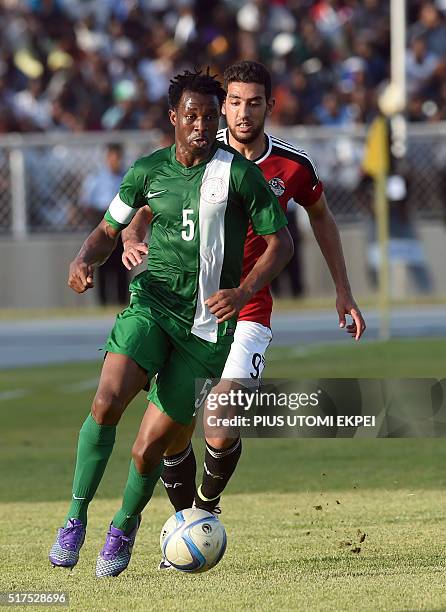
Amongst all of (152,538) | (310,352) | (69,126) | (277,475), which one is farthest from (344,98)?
(152,538)

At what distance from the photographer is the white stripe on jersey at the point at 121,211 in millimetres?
7301

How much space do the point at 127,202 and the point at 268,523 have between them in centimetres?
241

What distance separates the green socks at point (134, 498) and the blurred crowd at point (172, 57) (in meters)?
17.9

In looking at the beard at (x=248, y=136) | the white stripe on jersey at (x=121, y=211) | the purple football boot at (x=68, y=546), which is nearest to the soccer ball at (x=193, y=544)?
the purple football boot at (x=68, y=546)

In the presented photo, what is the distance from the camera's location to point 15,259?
26.4 m

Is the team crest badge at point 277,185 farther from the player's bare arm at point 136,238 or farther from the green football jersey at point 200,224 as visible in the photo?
the green football jersey at point 200,224

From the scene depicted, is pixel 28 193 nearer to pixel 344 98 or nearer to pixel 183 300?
pixel 344 98

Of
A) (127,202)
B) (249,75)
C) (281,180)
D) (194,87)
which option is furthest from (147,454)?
(249,75)

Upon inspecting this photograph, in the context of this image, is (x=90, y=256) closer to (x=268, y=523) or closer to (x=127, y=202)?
(x=127, y=202)

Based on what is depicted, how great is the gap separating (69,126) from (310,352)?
25.8ft

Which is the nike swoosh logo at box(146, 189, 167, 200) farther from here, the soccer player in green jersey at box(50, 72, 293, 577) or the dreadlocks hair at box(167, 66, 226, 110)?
the dreadlocks hair at box(167, 66, 226, 110)

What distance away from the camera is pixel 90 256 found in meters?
7.27

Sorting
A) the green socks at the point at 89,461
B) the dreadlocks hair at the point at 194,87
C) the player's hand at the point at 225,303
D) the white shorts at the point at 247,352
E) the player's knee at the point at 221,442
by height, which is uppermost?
the dreadlocks hair at the point at 194,87

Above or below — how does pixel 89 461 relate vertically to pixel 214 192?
below
